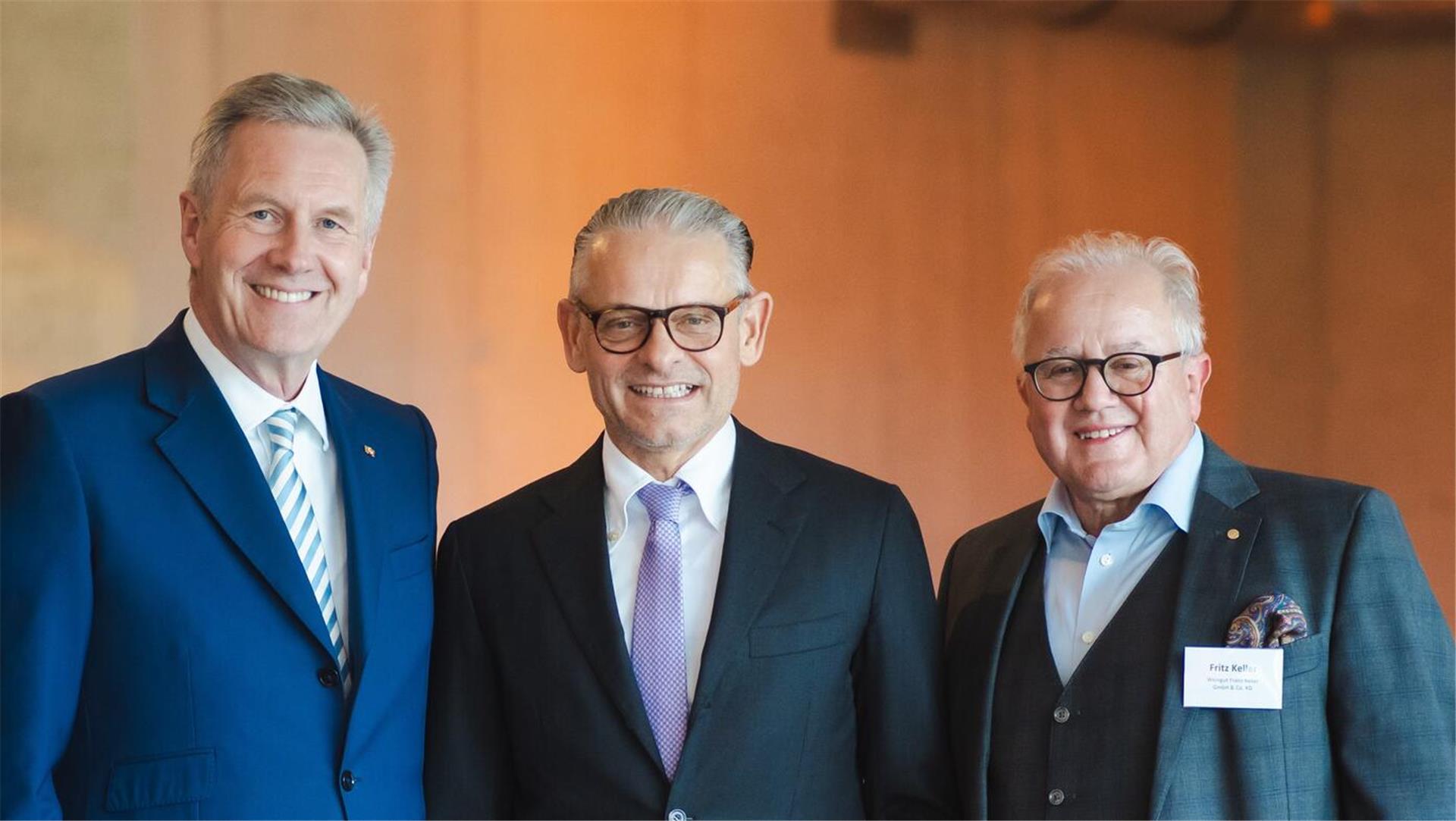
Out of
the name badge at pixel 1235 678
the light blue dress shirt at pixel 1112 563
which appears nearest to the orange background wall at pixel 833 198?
the light blue dress shirt at pixel 1112 563

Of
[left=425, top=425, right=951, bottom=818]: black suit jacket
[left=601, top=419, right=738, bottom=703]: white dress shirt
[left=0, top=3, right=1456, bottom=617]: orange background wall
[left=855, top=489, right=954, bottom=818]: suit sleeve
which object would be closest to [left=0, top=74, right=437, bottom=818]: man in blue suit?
[left=425, top=425, right=951, bottom=818]: black suit jacket

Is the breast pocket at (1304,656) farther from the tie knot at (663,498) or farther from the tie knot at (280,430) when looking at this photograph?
the tie knot at (280,430)

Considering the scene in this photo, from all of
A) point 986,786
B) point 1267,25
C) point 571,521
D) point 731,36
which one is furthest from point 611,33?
point 986,786

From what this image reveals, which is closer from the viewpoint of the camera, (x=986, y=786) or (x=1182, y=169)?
(x=986, y=786)

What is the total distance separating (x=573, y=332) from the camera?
2.81 m

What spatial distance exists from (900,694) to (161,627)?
1288 mm

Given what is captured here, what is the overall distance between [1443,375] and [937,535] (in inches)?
82.6

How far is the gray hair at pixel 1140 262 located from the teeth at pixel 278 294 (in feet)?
4.38

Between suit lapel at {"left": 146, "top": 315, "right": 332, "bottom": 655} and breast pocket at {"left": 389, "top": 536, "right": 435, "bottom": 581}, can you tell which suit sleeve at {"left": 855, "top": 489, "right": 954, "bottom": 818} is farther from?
suit lapel at {"left": 146, "top": 315, "right": 332, "bottom": 655}

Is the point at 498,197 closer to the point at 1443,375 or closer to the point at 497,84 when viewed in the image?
the point at 497,84

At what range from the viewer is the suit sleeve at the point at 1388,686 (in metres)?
2.51

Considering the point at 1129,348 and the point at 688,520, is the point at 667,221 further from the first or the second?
the point at 1129,348

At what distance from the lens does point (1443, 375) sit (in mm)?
5957

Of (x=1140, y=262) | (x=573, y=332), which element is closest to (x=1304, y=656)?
(x=1140, y=262)
